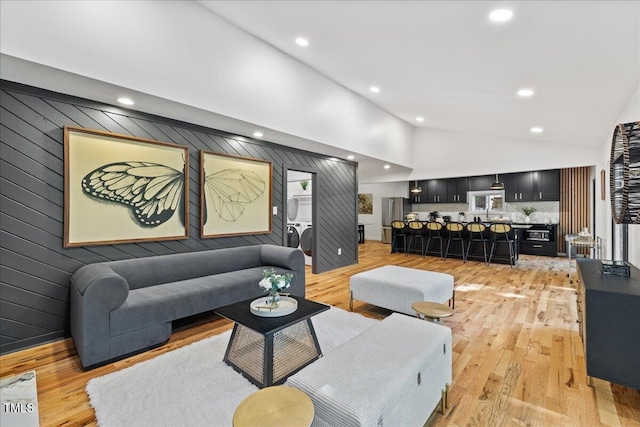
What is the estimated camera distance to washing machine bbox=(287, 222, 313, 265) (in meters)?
7.18

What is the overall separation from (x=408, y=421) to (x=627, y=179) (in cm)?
206

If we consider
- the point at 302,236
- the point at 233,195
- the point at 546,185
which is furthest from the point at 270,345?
the point at 546,185

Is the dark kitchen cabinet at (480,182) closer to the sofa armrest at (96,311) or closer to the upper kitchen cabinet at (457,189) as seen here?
the upper kitchen cabinet at (457,189)

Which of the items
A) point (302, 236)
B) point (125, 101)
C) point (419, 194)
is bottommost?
point (302, 236)

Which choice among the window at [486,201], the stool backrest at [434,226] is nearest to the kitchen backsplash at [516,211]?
the window at [486,201]

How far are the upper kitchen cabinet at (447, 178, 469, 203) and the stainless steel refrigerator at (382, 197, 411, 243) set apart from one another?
1.48 metres

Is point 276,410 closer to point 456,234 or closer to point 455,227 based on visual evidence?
point 455,227

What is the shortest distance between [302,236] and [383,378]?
232 inches

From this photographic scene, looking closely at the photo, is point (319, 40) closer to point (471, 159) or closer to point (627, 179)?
point (627, 179)

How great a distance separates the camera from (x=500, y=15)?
2270 mm

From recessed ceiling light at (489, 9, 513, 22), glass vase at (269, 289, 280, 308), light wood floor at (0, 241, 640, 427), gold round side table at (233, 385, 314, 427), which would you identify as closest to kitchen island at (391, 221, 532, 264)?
light wood floor at (0, 241, 640, 427)

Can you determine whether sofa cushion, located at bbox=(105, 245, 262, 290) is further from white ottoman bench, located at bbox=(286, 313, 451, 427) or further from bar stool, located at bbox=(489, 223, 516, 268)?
bar stool, located at bbox=(489, 223, 516, 268)

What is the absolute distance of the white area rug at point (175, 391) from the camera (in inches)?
73.3

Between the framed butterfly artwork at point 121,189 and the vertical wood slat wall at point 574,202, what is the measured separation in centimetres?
916
